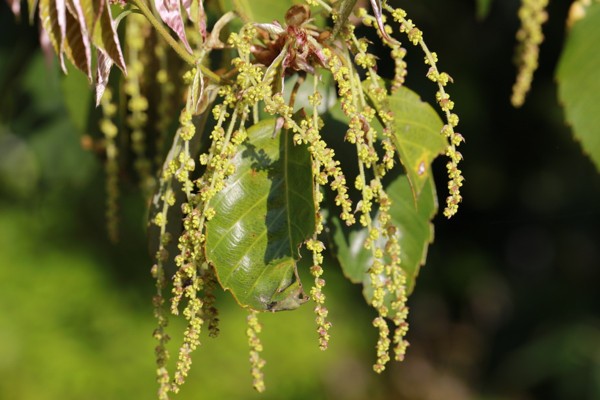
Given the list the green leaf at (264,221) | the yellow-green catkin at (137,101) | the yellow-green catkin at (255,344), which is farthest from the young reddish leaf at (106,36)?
the yellow-green catkin at (137,101)

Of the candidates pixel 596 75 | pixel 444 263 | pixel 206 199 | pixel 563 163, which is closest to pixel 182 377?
pixel 206 199

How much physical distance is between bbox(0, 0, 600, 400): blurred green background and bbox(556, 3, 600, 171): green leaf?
71 centimetres

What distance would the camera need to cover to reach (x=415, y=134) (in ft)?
3.10

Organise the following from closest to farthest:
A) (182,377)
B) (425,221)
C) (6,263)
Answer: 1. (182,377)
2. (425,221)
3. (6,263)

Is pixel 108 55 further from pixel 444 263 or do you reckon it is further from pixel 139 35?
pixel 444 263

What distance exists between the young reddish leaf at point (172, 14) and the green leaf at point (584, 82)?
0.64 m

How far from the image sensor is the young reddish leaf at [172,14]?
79cm

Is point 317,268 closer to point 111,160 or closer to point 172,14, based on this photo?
point 172,14

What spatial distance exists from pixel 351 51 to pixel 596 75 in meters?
0.51

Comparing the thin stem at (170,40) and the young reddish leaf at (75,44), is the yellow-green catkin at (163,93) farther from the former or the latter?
the young reddish leaf at (75,44)

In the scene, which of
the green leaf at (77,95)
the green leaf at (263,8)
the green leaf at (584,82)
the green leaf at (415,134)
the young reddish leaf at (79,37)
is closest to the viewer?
the young reddish leaf at (79,37)

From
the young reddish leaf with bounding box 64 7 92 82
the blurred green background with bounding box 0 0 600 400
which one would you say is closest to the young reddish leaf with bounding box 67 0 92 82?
the young reddish leaf with bounding box 64 7 92 82

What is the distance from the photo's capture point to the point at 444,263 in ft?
14.1

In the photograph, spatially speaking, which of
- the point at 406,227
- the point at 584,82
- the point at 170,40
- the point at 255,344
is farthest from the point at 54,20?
the point at 584,82
